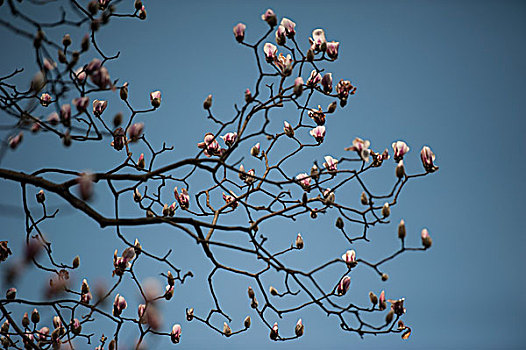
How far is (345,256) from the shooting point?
134 centimetres

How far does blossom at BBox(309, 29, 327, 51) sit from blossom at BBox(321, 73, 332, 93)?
8cm

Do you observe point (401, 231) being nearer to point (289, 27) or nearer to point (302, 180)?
point (302, 180)

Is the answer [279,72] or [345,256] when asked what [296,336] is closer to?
[345,256]

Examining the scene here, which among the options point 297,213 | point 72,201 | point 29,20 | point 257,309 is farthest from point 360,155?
point 29,20

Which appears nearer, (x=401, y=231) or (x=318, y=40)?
(x=401, y=231)

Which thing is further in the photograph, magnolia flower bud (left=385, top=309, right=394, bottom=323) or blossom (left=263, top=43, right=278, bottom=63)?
blossom (left=263, top=43, right=278, bottom=63)

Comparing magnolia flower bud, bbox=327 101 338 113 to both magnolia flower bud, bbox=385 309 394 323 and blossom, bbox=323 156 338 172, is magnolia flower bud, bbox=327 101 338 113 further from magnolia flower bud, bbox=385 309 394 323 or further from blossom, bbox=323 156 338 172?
magnolia flower bud, bbox=385 309 394 323

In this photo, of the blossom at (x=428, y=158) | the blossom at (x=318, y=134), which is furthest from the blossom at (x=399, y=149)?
the blossom at (x=318, y=134)

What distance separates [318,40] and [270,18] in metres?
0.17

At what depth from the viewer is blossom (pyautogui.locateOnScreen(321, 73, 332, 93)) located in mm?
1437

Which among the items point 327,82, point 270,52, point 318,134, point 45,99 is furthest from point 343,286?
point 45,99

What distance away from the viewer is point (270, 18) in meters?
1.27

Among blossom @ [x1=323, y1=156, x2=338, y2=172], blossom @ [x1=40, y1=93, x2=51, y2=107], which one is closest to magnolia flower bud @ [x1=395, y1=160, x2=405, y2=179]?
blossom @ [x1=323, y1=156, x2=338, y2=172]

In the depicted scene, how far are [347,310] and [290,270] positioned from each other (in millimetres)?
170
